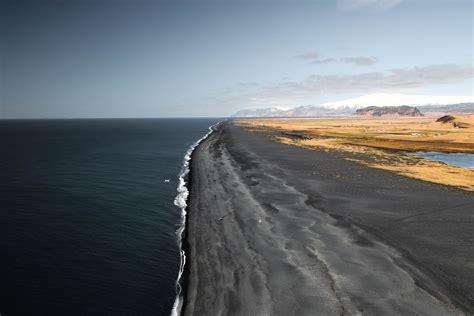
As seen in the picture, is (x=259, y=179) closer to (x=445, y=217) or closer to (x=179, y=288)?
(x=445, y=217)

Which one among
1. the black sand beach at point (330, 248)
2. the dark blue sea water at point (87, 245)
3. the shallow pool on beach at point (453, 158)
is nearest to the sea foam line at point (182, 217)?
the dark blue sea water at point (87, 245)

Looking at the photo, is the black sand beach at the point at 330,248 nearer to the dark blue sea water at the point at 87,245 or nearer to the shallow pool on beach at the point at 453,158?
the dark blue sea water at the point at 87,245

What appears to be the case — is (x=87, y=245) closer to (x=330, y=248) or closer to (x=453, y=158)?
(x=330, y=248)

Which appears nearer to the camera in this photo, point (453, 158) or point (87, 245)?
point (87, 245)

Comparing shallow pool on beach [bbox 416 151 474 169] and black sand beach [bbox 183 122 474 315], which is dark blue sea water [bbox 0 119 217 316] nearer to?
black sand beach [bbox 183 122 474 315]

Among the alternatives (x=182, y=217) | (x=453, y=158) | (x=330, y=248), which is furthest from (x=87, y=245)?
(x=453, y=158)

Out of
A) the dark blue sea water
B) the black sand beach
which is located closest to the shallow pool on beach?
the black sand beach
